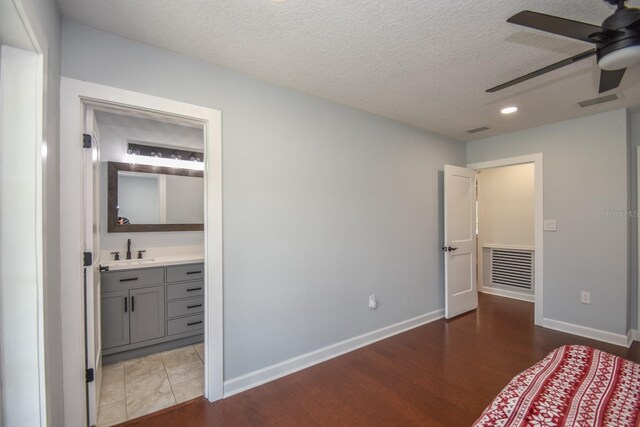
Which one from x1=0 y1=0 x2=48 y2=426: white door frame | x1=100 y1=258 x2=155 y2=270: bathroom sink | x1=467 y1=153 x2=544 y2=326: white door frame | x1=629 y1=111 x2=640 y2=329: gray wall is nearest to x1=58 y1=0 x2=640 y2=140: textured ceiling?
x1=629 y1=111 x2=640 y2=329: gray wall

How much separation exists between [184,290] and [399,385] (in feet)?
7.47

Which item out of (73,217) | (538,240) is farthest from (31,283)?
(538,240)

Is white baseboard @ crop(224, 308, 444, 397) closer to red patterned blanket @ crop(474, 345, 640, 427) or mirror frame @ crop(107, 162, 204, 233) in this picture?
red patterned blanket @ crop(474, 345, 640, 427)

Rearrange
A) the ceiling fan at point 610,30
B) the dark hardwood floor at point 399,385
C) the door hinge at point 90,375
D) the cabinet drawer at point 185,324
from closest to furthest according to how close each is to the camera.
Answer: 1. the ceiling fan at point 610,30
2. the door hinge at point 90,375
3. the dark hardwood floor at point 399,385
4. the cabinet drawer at point 185,324

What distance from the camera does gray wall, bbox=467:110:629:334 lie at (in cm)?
305

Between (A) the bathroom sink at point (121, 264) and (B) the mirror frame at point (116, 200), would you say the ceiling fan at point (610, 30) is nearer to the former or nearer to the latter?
(A) the bathroom sink at point (121, 264)

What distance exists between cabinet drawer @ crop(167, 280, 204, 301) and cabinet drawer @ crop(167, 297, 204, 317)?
0.05 meters

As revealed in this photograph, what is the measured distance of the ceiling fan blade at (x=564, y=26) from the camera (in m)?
1.26

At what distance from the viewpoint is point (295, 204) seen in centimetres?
258

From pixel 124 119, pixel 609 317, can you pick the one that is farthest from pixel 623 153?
pixel 124 119

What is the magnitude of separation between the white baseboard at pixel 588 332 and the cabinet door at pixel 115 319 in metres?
4.69

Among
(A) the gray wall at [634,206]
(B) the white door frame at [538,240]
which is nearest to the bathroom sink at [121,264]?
(B) the white door frame at [538,240]

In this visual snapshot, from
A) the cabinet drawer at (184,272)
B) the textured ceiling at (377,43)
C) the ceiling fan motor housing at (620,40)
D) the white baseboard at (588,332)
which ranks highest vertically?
the textured ceiling at (377,43)

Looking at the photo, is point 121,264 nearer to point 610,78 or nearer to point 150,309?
point 150,309
